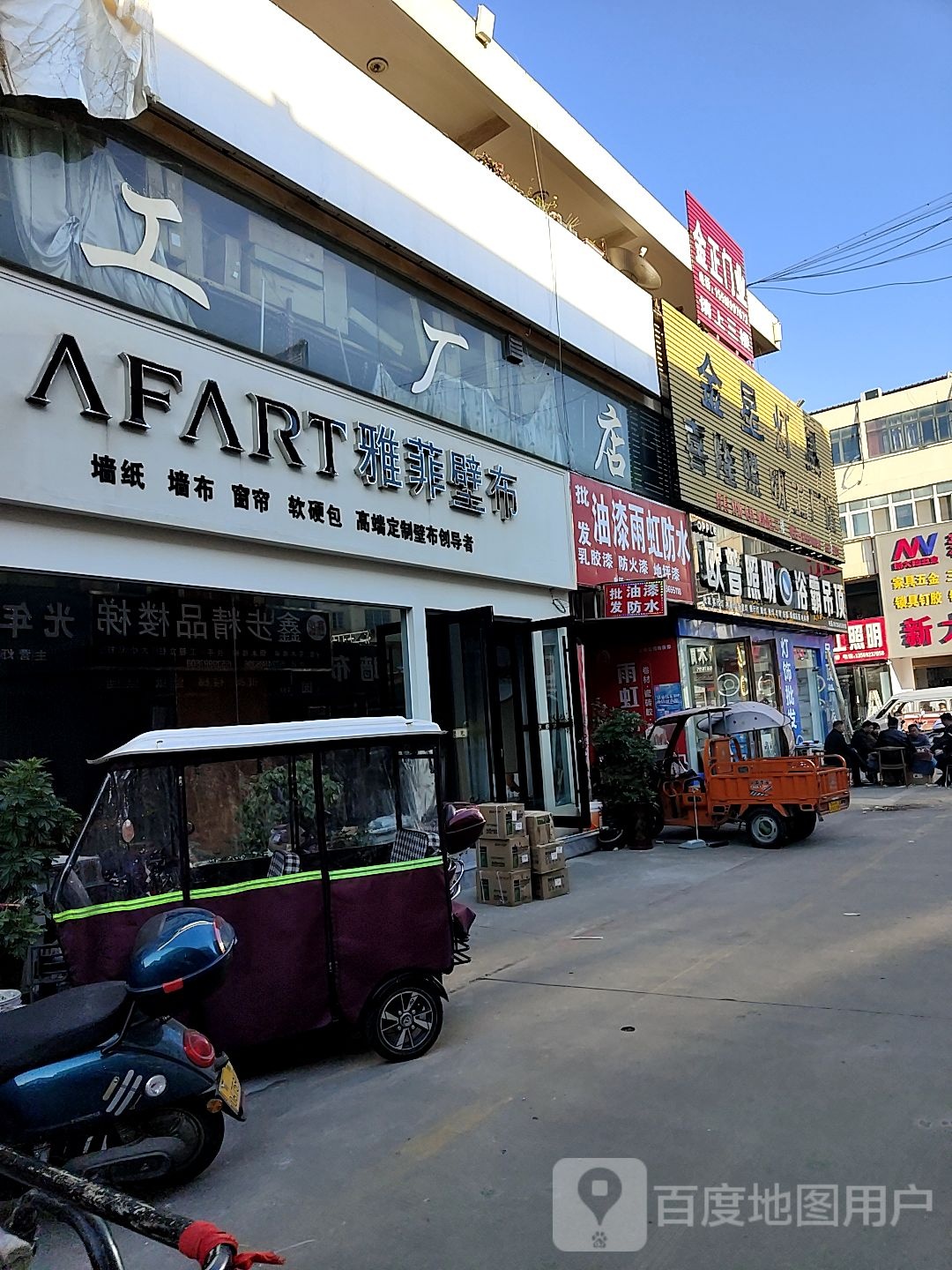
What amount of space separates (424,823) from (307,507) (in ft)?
16.0

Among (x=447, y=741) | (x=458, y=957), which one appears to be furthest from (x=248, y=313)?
(x=458, y=957)

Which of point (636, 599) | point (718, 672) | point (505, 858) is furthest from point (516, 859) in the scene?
point (718, 672)

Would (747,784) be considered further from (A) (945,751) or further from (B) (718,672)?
(A) (945,751)

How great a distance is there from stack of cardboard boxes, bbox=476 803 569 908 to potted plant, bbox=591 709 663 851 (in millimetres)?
2977

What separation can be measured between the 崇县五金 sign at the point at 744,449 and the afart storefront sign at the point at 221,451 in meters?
6.94

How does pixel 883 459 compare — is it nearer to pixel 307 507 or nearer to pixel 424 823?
pixel 307 507

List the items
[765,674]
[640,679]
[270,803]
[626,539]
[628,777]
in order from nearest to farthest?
[270,803] < [628,777] < [626,539] < [640,679] < [765,674]

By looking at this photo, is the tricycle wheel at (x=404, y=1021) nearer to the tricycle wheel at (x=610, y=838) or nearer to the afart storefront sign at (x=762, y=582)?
the tricycle wheel at (x=610, y=838)

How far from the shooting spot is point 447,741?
1165cm

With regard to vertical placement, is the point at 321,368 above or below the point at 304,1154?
above

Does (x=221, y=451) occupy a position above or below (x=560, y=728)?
above

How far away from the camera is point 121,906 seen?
461 centimetres

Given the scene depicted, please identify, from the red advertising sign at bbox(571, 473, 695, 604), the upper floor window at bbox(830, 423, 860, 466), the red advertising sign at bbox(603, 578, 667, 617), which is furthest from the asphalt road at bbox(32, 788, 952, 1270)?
the upper floor window at bbox(830, 423, 860, 466)

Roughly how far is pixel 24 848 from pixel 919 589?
33.3 metres
